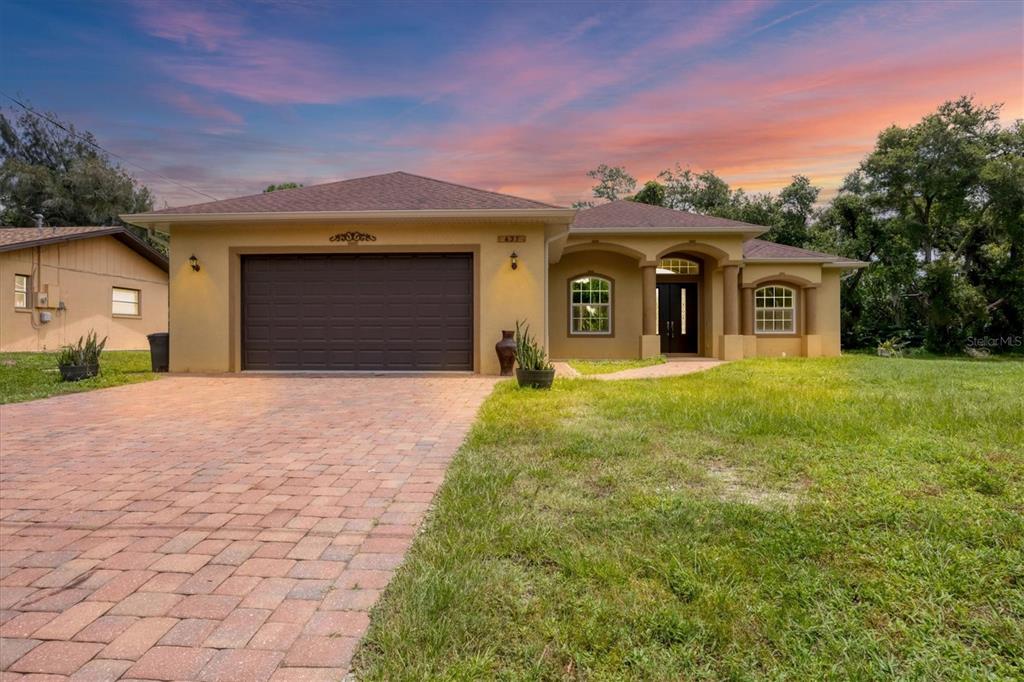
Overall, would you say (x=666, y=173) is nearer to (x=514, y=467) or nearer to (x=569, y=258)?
(x=569, y=258)

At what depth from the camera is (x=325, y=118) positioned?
15.6m

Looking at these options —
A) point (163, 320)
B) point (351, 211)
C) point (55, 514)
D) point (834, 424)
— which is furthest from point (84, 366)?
point (163, 320)

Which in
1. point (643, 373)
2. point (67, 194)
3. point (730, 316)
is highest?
point (67, 194)

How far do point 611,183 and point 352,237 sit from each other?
1012 inches

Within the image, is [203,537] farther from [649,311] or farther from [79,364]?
[649,311]

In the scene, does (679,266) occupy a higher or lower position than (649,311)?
higher

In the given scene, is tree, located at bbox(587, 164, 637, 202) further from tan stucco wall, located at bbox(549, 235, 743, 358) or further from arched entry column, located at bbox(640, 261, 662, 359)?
arched entry column, located at bbox(640, 261, 662, 359)

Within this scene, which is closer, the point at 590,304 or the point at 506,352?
the point at 506,352

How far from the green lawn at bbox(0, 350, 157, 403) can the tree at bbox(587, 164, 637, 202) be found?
26.8m

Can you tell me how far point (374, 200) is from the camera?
1035cm

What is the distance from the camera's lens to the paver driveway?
1.67 metres

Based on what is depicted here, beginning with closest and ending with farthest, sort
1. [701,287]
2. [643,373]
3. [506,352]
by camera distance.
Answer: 1. [506,352]
2. [643,373]
3. [701,287]

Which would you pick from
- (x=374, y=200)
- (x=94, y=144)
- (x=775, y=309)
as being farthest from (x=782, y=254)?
(x=94, y=144)

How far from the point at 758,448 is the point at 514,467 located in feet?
6.28
